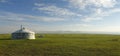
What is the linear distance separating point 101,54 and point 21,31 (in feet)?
123

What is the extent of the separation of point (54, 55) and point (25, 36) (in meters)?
34.5

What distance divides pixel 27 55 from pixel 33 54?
1274 mm

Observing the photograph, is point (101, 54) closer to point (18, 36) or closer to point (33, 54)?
point (33, 54)

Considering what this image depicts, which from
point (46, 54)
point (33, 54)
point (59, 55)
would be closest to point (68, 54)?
point (59, 55)

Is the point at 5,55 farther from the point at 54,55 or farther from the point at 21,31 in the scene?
the point at 21,31

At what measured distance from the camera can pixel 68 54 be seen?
30.3 m

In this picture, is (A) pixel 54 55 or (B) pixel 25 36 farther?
(B) pixel 25 36

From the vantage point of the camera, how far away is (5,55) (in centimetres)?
2934

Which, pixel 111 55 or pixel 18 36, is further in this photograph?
pixel 18 36

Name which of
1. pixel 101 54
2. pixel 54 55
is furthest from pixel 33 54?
pixel 101 54

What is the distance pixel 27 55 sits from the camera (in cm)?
2952

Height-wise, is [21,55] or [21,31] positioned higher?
[21,31]

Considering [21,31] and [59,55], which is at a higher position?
[21,31]

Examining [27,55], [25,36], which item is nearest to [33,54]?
[27,55]
